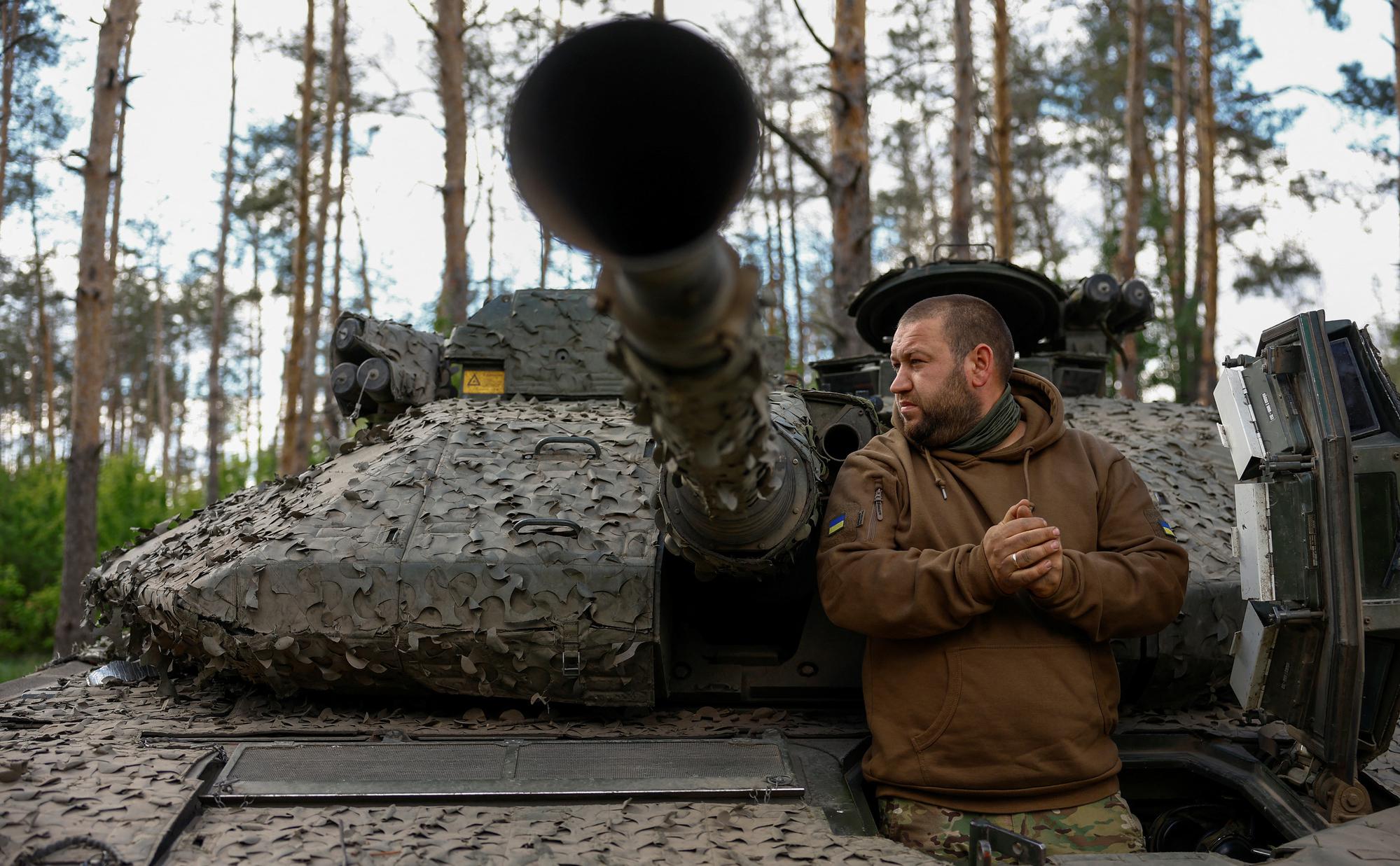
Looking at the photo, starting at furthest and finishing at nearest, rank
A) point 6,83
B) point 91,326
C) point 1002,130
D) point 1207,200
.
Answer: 1. point 6,83
2. point 1207,200
3. point 1002,130
4. point 91,326

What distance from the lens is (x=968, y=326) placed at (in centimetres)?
296

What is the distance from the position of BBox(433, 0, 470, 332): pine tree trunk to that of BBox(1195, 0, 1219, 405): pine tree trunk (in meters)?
10.5

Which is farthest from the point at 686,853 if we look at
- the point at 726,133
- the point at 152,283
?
the point at 152,283

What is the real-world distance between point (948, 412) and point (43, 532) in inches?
610

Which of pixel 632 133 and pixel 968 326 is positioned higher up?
pixel 632 133

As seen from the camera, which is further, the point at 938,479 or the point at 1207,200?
the point at 1207,200

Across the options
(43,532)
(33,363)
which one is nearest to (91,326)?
(43,532)

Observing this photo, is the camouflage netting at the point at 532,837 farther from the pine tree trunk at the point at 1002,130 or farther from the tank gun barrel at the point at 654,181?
the pine tree trunk at the point at 1002,130

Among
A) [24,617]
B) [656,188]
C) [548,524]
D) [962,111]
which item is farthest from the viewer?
[962,111]

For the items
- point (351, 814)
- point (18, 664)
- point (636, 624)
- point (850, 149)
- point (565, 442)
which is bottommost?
point (18, 664)

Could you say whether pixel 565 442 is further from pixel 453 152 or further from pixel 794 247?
pixel 794 247

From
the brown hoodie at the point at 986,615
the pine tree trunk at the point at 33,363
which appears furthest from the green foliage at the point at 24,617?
the pine tree trunk at the point at 33,363

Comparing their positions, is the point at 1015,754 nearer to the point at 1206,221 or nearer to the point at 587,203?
the point at 587,203

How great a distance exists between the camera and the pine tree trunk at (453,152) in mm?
12773
